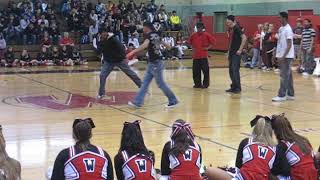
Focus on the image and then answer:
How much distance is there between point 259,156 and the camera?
5.02 metres

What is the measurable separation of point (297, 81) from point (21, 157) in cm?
1147

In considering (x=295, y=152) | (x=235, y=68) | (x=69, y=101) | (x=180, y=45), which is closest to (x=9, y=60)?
(x=180, y=45)

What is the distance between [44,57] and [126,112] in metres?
14.0

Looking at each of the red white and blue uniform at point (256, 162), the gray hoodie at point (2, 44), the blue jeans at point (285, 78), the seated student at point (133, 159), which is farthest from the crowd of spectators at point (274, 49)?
the seated student at point (133, 159)

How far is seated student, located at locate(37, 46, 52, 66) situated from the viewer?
23828mm

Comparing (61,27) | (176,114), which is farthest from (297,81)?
(61,27)

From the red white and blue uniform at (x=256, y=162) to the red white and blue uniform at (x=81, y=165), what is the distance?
1257 millimetres

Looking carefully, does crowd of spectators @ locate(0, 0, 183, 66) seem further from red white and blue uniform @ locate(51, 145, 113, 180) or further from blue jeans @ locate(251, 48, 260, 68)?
red white and blue uniform @ locate(51, 145, 113, 180)

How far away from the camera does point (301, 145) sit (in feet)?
17.2

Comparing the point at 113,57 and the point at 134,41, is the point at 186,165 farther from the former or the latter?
the point at 134,41

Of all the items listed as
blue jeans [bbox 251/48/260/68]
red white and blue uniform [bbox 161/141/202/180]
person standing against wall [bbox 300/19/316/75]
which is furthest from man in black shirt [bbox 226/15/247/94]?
red white and blue uniform [bbox 161/141/202/180]

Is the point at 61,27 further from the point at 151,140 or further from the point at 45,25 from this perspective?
the point at 151,140

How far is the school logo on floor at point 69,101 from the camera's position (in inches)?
464

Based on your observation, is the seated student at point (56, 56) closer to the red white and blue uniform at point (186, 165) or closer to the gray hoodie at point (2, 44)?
the gray hoodie at point (2, 44)
